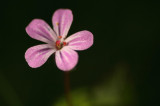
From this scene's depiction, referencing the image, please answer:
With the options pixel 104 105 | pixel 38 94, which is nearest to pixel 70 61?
pixel 104 105

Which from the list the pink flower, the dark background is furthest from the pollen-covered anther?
the dark background

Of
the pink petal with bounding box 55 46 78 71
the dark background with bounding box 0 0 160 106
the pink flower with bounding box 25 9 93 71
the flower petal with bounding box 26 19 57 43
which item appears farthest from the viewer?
the dark background with bounding box 0 0 160 106

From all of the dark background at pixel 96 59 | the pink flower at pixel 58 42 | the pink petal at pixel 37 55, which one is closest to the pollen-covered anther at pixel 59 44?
the pink flower at pixel 58 42

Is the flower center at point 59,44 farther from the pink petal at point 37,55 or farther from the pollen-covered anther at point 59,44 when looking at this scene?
the pink petal at point 37,55

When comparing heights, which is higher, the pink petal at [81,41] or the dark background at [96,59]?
the pink petal at [81,41]

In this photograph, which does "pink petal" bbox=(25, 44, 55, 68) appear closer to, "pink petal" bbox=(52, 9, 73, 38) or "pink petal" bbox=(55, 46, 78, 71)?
"pink petal" bbox=(55, 46, 78, 71)

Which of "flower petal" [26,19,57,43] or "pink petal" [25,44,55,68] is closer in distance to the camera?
"pink petal" [25,44,55,68]
